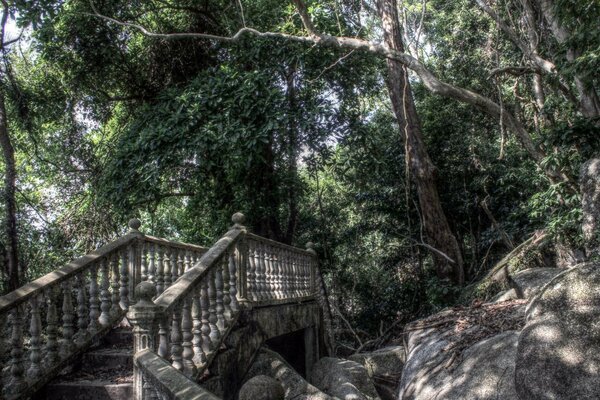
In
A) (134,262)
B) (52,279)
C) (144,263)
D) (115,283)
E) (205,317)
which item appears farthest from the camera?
(144,263)

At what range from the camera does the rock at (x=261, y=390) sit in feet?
18.7

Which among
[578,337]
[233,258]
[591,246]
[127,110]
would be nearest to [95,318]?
[233,258]

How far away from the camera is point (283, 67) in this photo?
1075cm

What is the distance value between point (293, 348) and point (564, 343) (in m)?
7.25

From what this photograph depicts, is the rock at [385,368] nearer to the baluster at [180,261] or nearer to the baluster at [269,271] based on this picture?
the baluster at [269,271]

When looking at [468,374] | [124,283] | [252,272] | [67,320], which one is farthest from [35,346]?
[468,374]

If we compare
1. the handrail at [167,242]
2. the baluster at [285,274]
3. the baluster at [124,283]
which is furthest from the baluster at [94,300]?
the baluster at [285,274]

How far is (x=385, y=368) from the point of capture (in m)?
9.98

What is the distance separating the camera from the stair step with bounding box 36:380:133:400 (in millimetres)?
4574

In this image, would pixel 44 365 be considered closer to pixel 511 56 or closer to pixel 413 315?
pixel 413 315

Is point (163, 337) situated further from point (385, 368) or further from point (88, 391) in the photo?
point (385, 368)

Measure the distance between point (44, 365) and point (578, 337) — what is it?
458cm

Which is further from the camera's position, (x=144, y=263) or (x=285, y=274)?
(x=285, y=274)

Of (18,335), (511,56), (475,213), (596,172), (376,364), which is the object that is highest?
(511,56)
